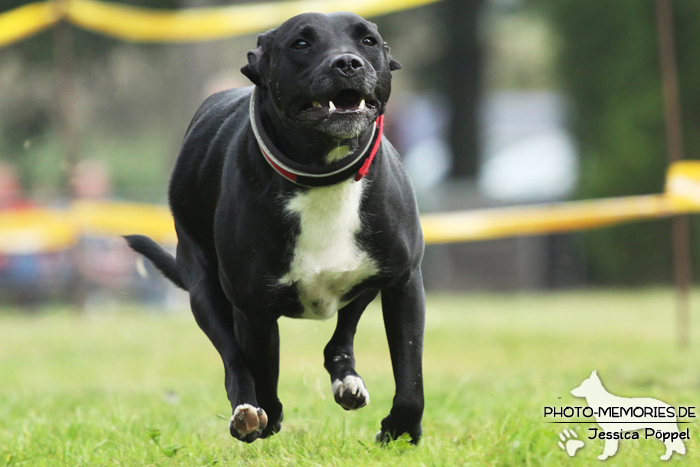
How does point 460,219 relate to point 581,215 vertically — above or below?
below

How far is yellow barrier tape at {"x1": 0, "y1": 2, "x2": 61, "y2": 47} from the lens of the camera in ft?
31.2

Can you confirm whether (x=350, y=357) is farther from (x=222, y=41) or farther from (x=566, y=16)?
(x=222, y=41)

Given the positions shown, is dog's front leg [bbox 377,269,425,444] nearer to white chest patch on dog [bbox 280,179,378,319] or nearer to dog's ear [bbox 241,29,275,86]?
white chest patch on dog [bbox 280,179,378,319]

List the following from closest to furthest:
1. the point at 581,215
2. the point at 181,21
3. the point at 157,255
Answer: the point at 157,255 → the point at 581,215 → the point at 181,21

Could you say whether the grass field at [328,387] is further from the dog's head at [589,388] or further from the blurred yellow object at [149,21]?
the blurred yellow object at [149,21]

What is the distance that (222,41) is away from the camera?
16.4 metres

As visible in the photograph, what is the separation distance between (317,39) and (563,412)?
67.5 inches

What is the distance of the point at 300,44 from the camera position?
2.77 meters

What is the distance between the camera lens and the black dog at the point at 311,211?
273cm

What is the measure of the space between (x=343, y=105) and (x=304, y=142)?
191 millimetres

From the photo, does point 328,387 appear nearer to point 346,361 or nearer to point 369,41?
point 346,361

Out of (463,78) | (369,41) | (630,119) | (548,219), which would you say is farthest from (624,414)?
(463,78)

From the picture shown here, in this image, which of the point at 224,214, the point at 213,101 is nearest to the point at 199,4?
the point at 213,101

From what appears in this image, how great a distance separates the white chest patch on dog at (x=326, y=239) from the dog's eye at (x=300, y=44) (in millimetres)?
417
